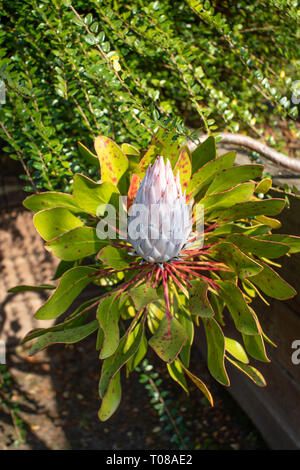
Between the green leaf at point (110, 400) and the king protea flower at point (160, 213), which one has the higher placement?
the king protea flower at point (160, 213)

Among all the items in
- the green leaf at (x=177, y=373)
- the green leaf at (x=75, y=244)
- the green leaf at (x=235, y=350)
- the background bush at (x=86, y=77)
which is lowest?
the green leaf at (x=177, y=373)

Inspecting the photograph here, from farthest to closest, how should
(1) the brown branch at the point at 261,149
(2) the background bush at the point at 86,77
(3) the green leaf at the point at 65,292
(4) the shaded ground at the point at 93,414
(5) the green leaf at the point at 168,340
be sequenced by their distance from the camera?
(4) the shaded ground at the point at 93,414 < (1) the brown branch at the point at 261,149 < (2) the background bush at the point at 86,77 < (3) the green leaf at the point at 65,292 < (5) the green leaf at the point at 168,340

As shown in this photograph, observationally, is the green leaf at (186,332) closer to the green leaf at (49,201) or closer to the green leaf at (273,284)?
the green leaf at (273,284)

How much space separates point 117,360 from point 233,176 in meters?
0.43

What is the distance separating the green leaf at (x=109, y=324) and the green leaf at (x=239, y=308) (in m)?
0.21

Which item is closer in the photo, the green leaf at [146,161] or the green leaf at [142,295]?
the green leaf at [142,295]

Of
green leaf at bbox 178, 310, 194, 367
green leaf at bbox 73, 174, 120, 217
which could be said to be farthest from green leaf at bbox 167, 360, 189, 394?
green leaf at bbox 73, 174, 120, 217

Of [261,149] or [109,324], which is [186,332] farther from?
[261,149]

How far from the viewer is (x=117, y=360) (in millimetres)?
793

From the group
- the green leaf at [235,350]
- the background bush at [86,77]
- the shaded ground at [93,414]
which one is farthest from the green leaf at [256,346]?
the shaded ground at [93,414]

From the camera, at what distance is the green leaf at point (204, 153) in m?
0.89

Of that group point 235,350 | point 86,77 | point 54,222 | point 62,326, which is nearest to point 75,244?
point 54,222

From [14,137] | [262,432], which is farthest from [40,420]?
[14,137]

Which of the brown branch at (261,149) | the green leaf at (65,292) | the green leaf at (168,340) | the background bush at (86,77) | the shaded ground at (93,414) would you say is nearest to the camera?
the green leaf at (168,340)
